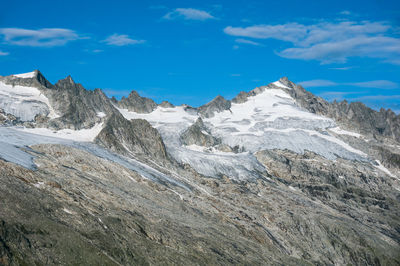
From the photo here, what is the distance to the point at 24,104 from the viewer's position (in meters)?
184

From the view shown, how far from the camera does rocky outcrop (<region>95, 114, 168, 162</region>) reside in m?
145

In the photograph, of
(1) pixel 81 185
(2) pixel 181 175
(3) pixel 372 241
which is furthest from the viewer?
(2) pixel 181 175

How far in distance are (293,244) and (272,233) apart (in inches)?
216

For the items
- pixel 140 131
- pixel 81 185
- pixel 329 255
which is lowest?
pixel 329 255

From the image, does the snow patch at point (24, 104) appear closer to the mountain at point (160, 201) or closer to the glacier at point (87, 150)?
the mountain at point (160, 201)

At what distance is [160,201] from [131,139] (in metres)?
53.7

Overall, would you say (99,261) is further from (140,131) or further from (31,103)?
(31,103)

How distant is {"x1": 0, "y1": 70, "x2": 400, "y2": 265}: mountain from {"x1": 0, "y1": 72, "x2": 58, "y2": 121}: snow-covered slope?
731mm

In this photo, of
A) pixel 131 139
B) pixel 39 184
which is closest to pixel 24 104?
pixel 131 139

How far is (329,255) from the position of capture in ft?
390

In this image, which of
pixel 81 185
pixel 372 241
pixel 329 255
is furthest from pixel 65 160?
pixel 372 241

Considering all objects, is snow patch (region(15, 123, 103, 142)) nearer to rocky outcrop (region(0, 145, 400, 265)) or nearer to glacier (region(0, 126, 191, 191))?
glacier (region(0, 126, 191, 191))

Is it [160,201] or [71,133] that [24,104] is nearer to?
[71,133]

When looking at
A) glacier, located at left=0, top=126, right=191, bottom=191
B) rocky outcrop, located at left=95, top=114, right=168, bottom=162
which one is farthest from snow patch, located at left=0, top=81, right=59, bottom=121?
glacier, located at left=0, top=126, right=191, bottom=191
